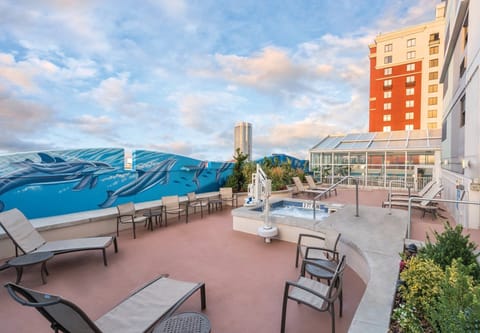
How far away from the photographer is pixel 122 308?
2.25 metres

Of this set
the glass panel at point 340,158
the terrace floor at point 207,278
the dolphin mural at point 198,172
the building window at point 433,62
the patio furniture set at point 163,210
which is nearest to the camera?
the terrace floor at point 207,278

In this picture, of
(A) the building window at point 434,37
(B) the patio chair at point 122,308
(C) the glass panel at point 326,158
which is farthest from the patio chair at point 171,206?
(A) the building window at point 434,37

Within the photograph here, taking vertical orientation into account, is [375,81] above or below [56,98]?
above

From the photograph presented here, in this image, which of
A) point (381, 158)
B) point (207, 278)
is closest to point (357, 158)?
point (381, 158)

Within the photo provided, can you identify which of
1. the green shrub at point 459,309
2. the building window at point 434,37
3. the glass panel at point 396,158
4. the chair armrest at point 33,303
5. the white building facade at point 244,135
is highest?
the building window at point 434,37

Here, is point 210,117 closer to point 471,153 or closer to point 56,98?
point 56,98

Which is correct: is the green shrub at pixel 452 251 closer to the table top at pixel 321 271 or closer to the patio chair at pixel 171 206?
the table top at pixel 321 271

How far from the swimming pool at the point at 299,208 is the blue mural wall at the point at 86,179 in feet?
12.1

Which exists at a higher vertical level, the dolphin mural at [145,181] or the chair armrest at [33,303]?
the dolphin mural at [145,181]

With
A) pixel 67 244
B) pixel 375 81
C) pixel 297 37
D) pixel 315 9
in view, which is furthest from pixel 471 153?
pixel 375 81

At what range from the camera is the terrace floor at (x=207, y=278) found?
2445 mm

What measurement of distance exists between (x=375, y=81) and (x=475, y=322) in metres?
33.0

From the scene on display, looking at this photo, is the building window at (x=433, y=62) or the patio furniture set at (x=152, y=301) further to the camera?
the building window at (x=433, y=62)

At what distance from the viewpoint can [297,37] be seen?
921cm
